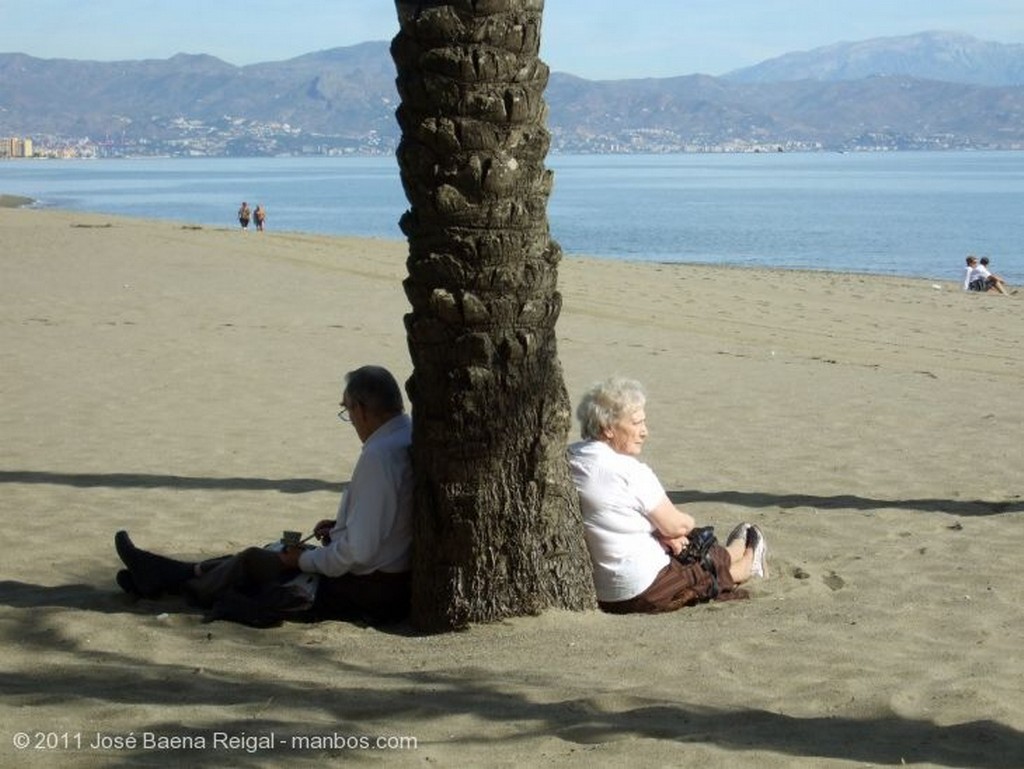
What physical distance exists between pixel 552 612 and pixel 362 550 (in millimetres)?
828

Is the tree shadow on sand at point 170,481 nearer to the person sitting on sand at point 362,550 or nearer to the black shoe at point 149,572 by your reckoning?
the black shoe at point 149,572

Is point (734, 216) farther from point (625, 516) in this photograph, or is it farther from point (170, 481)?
point (625, 516)

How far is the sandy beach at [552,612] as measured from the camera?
488 centimetres

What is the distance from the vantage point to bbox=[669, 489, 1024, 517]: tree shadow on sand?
30.1ft

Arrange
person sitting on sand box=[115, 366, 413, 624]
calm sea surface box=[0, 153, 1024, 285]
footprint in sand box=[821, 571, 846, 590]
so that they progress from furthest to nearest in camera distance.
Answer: calm sea surface box=[0, 153, 1024, 285] < footprint in sand box=[821, 571, 846, 590] < person sitting on sand box=[115, 366, 413, 624]

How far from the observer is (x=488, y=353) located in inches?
242

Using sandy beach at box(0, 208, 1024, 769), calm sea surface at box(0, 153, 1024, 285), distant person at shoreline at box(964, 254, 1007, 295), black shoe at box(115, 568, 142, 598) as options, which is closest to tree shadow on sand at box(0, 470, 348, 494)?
sandy beach at box(0, 208, 1024, 769)

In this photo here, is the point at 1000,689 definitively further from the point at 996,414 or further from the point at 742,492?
the point at 996,414

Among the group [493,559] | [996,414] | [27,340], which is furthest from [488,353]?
[27,340]

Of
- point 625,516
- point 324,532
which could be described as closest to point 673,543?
point 625,516

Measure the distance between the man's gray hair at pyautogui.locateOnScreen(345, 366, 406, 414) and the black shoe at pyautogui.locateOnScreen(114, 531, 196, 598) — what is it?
1.12m

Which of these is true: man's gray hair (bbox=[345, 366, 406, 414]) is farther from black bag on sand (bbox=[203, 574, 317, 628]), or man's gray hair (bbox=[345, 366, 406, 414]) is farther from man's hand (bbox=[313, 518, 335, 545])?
black bag on sand (bbox=[203, 574, 317, 628])

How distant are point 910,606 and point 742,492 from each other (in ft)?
9.95

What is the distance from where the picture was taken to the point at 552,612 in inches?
251
